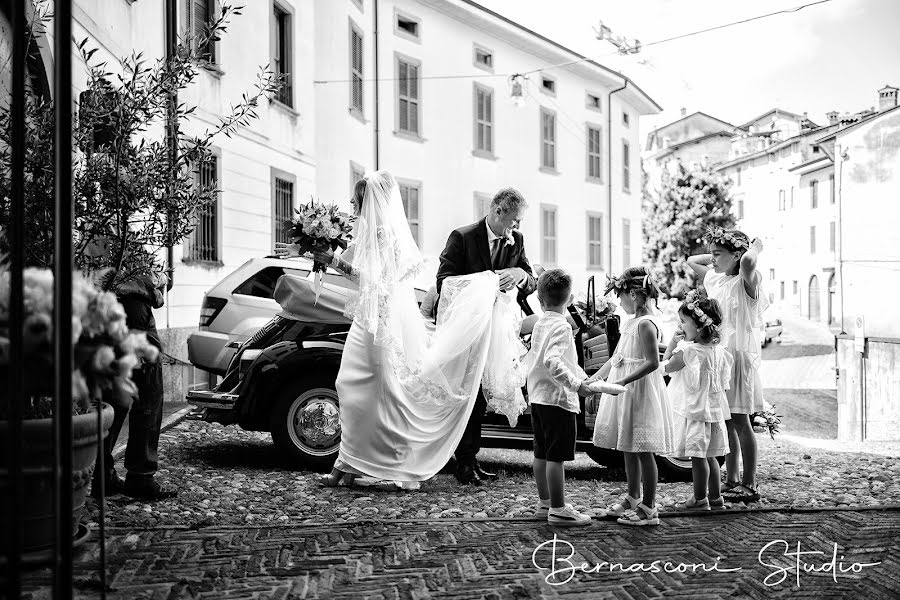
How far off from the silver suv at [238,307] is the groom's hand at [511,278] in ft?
11.0

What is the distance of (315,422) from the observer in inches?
271

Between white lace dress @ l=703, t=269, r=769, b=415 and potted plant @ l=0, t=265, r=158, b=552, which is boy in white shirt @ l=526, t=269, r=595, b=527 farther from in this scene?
potted plant @ l=0, t=265, r=158, b=552

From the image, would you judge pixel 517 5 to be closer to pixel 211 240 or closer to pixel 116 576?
pixel 211 240

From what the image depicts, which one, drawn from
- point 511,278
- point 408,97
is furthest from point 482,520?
point 408,97

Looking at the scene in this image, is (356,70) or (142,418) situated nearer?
(142,418)

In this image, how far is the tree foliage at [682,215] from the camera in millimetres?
46438

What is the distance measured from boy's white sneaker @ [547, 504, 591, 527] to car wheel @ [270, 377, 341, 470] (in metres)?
2.29

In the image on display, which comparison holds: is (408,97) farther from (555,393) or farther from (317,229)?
(555,393)

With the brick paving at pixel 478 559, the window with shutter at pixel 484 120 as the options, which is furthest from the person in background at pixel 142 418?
the window with shutter at pixel 484 120

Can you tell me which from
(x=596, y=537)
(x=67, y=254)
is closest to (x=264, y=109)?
(x=596, y=537)

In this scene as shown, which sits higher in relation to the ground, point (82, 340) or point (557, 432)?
point (82, 340)

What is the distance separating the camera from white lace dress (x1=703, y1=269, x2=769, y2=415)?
5996mm

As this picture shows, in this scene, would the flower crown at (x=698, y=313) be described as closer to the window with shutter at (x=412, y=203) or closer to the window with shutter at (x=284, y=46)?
the window with shutter at (x=284, y=46)

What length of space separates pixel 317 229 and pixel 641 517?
3.00 m
